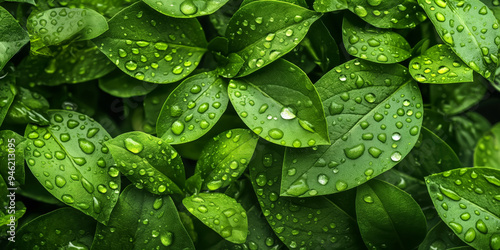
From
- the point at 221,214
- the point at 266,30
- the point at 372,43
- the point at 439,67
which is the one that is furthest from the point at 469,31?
the point at 221,214

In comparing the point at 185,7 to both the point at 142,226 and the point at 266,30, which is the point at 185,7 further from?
the point at 142,226

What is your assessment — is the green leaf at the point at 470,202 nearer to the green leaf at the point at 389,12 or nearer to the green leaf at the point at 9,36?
the green leaf at the point at 389,12

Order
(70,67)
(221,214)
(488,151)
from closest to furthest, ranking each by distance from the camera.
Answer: (221,214)
(70,67)
(488,151)

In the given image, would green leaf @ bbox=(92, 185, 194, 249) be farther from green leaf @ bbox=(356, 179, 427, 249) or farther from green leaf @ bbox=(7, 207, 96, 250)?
green leaf @ bbox=(356, 179, 427, 249)

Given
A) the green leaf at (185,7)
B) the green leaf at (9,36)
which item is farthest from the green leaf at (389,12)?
the green leaf at (9,36)

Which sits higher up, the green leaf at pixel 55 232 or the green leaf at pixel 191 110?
the green leaf at pixel 191 110
